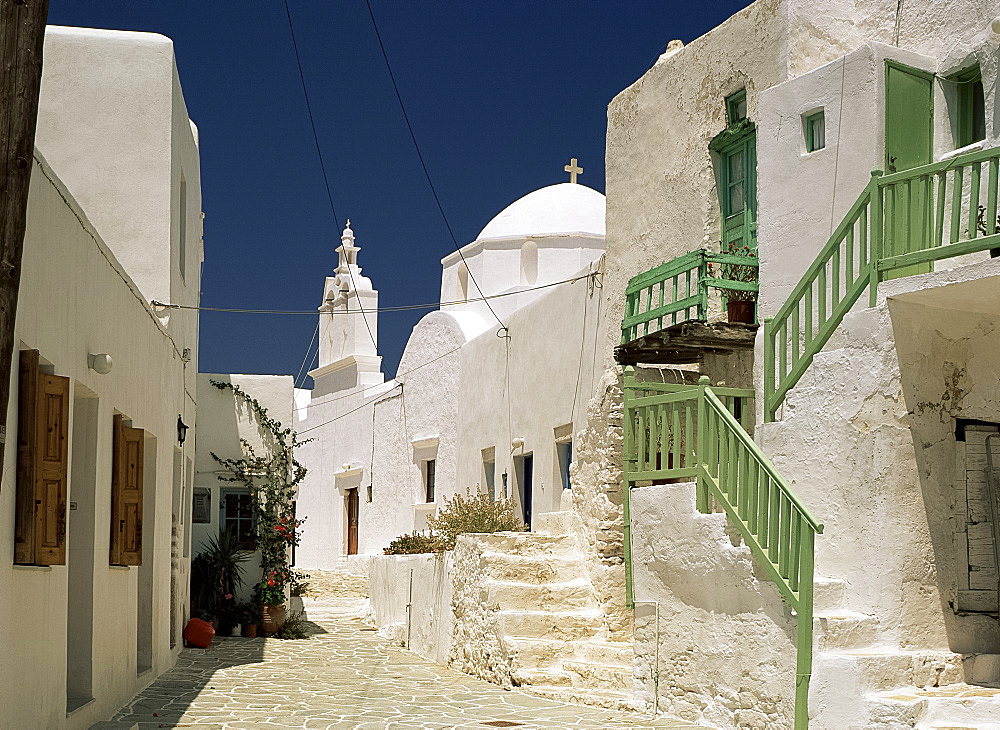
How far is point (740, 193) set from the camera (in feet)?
43.3

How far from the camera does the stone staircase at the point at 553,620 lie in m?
11.4

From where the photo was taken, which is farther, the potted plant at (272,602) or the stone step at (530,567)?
the potted plant at (272,602)

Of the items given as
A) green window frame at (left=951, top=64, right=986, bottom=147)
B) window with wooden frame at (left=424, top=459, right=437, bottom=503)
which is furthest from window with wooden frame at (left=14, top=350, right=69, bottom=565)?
window with wooden frame at (left=424, top=459, right=437, bottom=503)

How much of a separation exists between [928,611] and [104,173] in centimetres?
931

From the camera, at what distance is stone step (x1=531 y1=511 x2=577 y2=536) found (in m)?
14.2

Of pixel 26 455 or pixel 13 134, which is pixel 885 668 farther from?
pixel 13 134

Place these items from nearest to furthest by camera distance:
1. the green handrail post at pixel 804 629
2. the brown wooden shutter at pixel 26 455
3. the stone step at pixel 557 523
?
1. the brown wooden shutter at pixel 26 455
2. the green handrail post at pixel 804 629
3. the stone step at pixel 557 523

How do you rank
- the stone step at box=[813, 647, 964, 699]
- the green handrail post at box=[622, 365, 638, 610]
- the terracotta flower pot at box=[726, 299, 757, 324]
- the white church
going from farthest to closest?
1. the white church
2. the terracotta flower pot at box=[726, 299, 757, 324]
3. the green handrail post at box=[622, 365, 638, 610]
4. the stone step at box=[813, 647, 964, 699]

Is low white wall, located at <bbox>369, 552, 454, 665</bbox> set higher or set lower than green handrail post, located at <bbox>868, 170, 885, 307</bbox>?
lower

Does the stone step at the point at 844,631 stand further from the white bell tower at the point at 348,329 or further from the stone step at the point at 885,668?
the white bell tower at the point at 348,329

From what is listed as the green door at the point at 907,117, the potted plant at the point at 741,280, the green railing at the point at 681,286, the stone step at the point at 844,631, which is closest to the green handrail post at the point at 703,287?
the green railing at the point at 681,286

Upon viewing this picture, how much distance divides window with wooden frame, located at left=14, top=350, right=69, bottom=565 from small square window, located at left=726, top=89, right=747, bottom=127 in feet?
27.5

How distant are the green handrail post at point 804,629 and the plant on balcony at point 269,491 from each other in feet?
34.1

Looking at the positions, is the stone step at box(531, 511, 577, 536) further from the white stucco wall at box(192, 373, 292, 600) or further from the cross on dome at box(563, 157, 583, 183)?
the cross on dome at box(563, 157, 583, 183)
